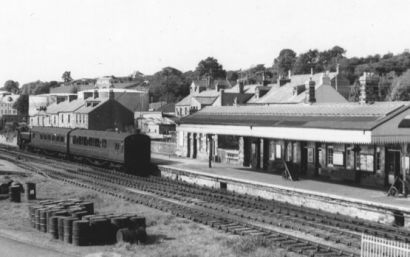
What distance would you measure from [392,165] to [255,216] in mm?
7859

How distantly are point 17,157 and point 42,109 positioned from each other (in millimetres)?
44097

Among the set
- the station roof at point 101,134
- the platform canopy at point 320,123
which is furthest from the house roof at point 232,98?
the platform canopy at point 320,123

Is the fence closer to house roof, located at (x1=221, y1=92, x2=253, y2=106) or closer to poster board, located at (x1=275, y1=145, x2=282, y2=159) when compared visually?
poster board, located at (x1=275, y1=145, x2=282, y2=159)

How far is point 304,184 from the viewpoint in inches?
1078

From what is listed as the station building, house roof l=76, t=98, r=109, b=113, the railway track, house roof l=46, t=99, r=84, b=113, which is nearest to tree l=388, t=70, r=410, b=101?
house roof l=76, t=98, r=109, b=113

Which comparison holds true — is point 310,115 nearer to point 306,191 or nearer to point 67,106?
point 306,191

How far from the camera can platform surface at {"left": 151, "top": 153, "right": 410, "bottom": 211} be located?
21938 millimetres

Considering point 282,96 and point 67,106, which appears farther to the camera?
point 67,106

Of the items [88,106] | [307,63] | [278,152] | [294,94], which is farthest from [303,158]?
[307,63]

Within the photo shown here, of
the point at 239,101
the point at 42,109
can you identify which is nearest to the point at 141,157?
the point at 239,101

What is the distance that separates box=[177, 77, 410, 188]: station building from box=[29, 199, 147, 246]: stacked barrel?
1133 centimetres

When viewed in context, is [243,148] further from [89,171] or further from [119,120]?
[119,120]

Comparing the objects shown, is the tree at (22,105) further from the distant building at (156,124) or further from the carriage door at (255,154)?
the carriage door at (255,154)

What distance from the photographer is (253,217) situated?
71.2 feet
